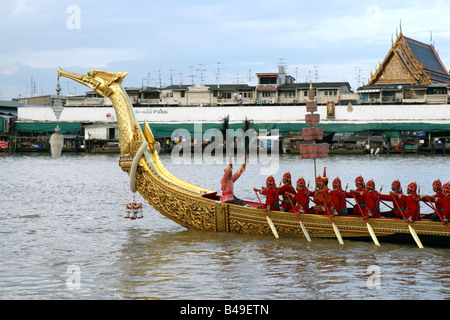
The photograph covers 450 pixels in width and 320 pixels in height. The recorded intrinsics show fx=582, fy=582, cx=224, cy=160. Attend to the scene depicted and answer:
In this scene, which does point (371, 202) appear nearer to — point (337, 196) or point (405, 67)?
point (337, 196)

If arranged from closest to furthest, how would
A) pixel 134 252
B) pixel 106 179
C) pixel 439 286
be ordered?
1. pixel 439 286
2. pixel 134 252
3. pixel 106 179

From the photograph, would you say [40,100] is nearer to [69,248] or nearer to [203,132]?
[203,132]

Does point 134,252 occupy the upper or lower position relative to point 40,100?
lower

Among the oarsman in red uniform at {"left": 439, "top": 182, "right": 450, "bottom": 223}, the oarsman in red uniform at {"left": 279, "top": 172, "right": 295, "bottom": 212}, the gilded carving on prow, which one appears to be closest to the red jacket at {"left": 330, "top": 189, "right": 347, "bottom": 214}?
the oarsman in red uniform at {"left": 279, "top": 172, "right": 295, "bottom": 212}

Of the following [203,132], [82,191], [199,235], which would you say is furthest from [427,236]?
[203,132]

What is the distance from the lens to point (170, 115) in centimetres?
5609

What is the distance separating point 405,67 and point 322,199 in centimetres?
4578

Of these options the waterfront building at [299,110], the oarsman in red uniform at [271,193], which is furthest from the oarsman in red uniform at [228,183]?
the waterfront building at [299,110]

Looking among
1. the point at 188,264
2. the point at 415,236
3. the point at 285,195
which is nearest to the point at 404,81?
the point at 285,195

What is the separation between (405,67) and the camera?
178 ft

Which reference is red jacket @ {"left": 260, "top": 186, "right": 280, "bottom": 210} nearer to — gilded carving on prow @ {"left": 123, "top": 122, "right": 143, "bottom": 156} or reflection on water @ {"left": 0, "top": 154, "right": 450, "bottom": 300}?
reflection on water @ {"left": 0, "top": 154, "right": 450, "bottom": 300}

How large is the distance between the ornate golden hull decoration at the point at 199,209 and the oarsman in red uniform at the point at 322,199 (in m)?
0.28

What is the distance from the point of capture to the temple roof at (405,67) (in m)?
53.8

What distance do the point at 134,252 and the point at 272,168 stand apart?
25712 millimetres
